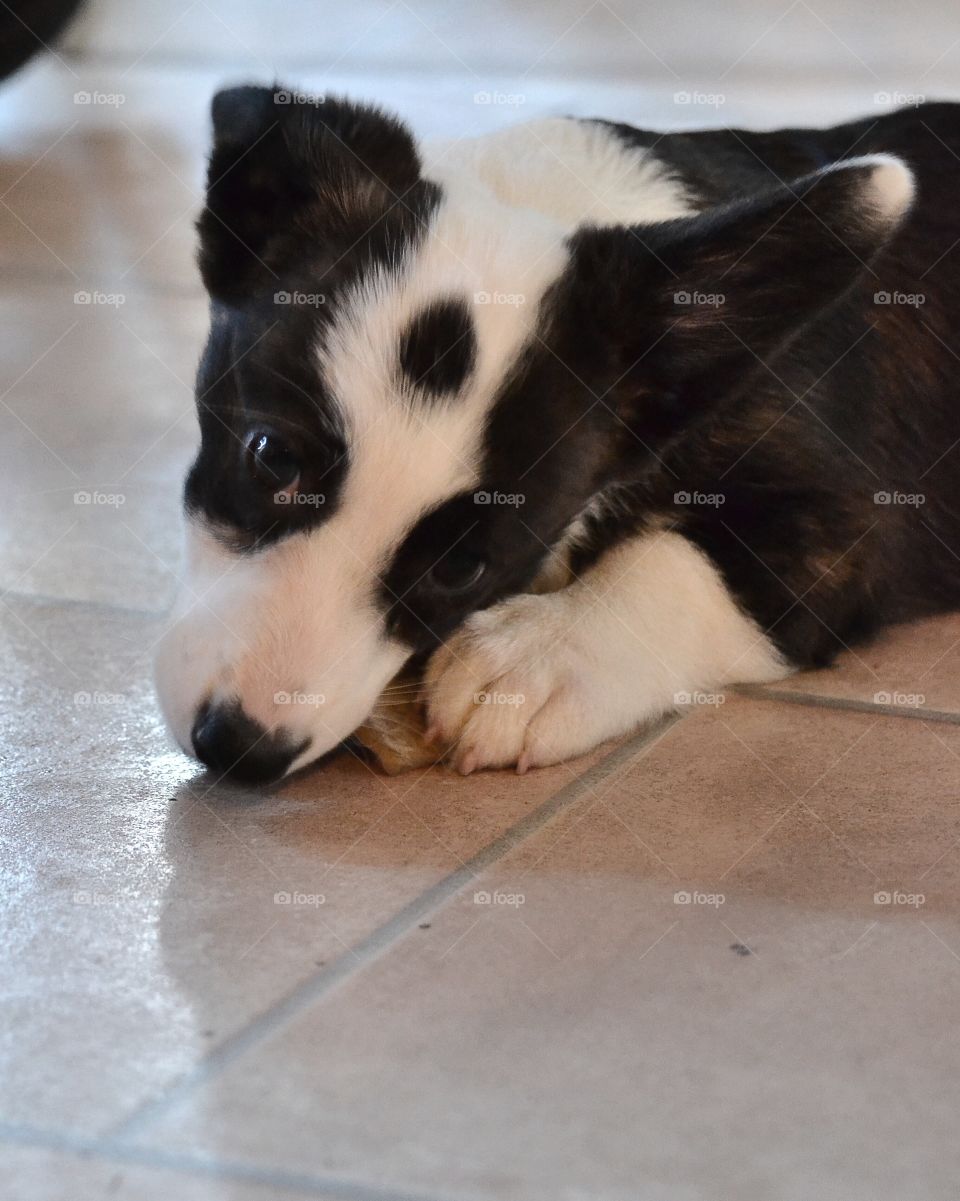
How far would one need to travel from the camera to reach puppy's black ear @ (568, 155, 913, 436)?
1724 mm

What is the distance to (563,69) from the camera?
7.05 m

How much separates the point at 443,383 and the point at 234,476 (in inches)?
11.6

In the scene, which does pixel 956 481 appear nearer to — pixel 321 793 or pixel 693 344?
pixel 693 344

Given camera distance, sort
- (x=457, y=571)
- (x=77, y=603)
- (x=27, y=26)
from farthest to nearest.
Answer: (x=27, y=26) → (x=77, y=603) → (x=457, y=571)

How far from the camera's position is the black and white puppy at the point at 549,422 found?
5.66 feet

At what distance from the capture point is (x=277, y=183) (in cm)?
203

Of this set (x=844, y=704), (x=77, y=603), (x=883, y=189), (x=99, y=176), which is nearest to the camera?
(x=883, y=189)

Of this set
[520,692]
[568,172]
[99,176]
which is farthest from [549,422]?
[99,176]

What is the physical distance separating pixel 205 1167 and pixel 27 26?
591 cm

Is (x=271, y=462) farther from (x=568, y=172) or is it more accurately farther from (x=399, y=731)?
(x=568, y=172)

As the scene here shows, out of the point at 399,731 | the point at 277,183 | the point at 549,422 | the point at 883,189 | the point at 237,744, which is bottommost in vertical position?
the point at 399,731

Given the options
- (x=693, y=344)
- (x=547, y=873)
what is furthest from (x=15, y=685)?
(x=693, y=344)

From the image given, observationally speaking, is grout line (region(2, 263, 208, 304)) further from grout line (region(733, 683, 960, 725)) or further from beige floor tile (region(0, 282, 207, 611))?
grout line (region(733, 683, 960, 725))

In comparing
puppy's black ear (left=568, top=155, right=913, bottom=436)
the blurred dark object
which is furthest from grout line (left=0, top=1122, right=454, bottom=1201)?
the blurred dark object
